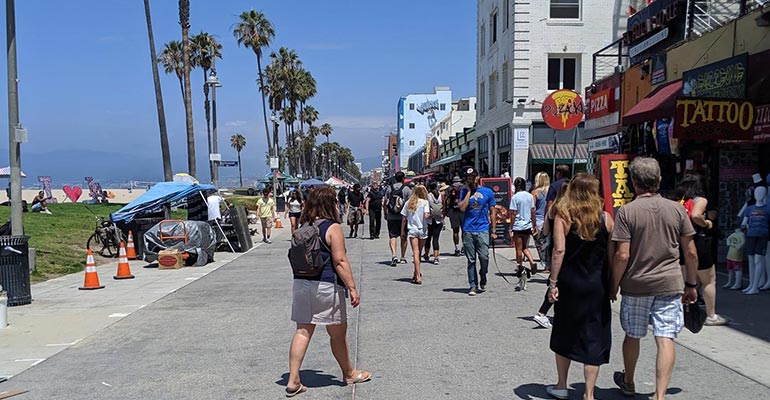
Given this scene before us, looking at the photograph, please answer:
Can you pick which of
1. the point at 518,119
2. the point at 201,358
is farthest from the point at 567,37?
the point at 201,358

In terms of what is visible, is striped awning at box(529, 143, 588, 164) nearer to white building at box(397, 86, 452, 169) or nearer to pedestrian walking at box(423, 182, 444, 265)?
pedestrian walking at box(423, 182, 444, 265)

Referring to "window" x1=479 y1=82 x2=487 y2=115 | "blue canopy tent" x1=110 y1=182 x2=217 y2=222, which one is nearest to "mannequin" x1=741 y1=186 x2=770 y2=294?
"blue canopy tent" x1=110 y1=182 x2=217 y2=222

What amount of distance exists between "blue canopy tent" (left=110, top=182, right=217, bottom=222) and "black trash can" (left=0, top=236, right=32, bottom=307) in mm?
6435

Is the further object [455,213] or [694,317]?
[455,213]

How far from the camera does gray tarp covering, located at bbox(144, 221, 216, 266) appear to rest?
1445 centimetres

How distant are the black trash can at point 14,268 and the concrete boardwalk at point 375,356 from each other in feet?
6.25

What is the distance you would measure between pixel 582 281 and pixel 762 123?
6906mm

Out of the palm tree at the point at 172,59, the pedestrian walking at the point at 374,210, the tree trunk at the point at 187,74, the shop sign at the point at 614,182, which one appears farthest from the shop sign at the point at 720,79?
the palm tree at the point at 172,59

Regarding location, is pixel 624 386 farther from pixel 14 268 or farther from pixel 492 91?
pixel 492 91

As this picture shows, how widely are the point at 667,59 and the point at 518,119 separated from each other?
1353 centimetres

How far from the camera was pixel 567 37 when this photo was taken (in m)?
26.3

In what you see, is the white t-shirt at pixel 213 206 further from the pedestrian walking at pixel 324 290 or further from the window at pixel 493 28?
the window at pixel 493 28

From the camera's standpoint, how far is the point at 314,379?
569 centimetres

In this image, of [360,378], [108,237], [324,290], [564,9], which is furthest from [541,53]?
[324,290]
